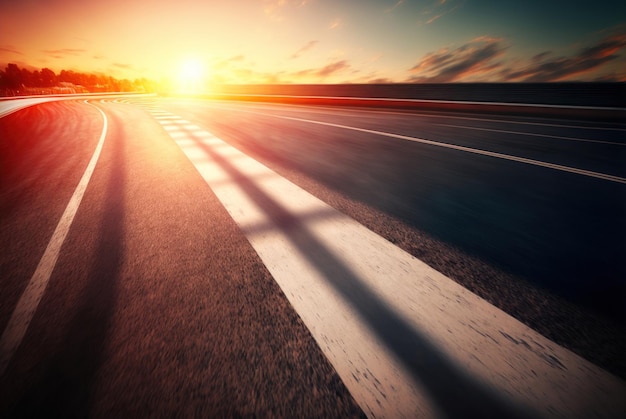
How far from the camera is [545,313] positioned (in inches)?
42.4

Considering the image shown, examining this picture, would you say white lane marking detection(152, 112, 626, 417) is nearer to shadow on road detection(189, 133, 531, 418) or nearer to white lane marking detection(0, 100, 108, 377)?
shadow on road detection(189, 133, 531, 418)

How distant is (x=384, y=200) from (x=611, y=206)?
1847 mm

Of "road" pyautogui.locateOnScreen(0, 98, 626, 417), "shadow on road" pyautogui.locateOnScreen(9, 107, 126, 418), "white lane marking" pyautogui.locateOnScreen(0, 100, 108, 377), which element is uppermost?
"road" pyautogui.locateOnScreen(0, 98, 626, 417)

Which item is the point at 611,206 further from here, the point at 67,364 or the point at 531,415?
the point at 67,364

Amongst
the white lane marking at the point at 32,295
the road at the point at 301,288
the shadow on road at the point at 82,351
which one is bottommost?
the white lane marking at the point at 32,295

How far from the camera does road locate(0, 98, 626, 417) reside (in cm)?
84

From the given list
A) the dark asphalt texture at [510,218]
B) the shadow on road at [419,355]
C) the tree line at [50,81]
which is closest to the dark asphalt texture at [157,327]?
the shadow on road at [419,355]

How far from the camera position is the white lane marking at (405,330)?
0.80 m

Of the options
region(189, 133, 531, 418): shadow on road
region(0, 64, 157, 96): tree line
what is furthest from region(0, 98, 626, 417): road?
region(0, 64, 157, 96): tree line

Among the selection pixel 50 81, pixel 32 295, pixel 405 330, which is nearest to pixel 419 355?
pixel 405 330

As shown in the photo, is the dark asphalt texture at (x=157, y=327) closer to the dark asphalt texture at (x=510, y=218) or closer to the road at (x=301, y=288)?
the road at (x=301, y=288)

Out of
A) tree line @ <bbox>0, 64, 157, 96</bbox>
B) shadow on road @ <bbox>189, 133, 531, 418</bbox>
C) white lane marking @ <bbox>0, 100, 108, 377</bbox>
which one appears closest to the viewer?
shadow on road @ <bbox>189, 133, 531, 418</bbox>

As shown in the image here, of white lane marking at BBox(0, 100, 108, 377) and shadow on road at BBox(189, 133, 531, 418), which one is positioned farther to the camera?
white lane marking at BBox(0, 100, 108, 377)

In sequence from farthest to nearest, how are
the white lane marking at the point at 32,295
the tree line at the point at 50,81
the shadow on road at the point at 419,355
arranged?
the tree line at the point at 50,81 < the white lane marking at the point at 32,295 < the shadow on road at the point at 419,355
